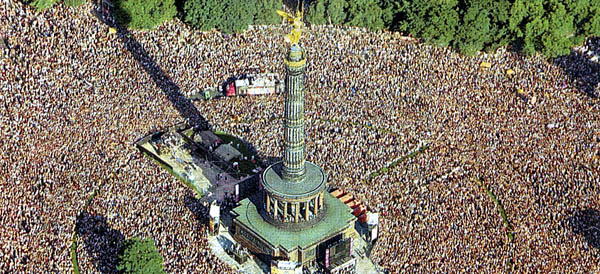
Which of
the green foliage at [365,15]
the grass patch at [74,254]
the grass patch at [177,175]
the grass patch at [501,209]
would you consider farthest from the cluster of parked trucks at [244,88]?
the grass patch at [74,254]

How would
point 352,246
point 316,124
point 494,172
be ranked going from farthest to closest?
point 316,124, point 494,172, point 352,246

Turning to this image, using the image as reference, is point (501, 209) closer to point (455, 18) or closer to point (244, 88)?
point (455, 18)

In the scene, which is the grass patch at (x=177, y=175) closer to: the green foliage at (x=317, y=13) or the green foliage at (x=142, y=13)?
the green foliage at (x=142, y=13)

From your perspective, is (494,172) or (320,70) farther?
(320,70)

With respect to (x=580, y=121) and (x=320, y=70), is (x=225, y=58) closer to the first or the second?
(x=320, y=70)

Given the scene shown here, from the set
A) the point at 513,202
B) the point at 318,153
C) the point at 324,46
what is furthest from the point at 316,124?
the point at 513,202
